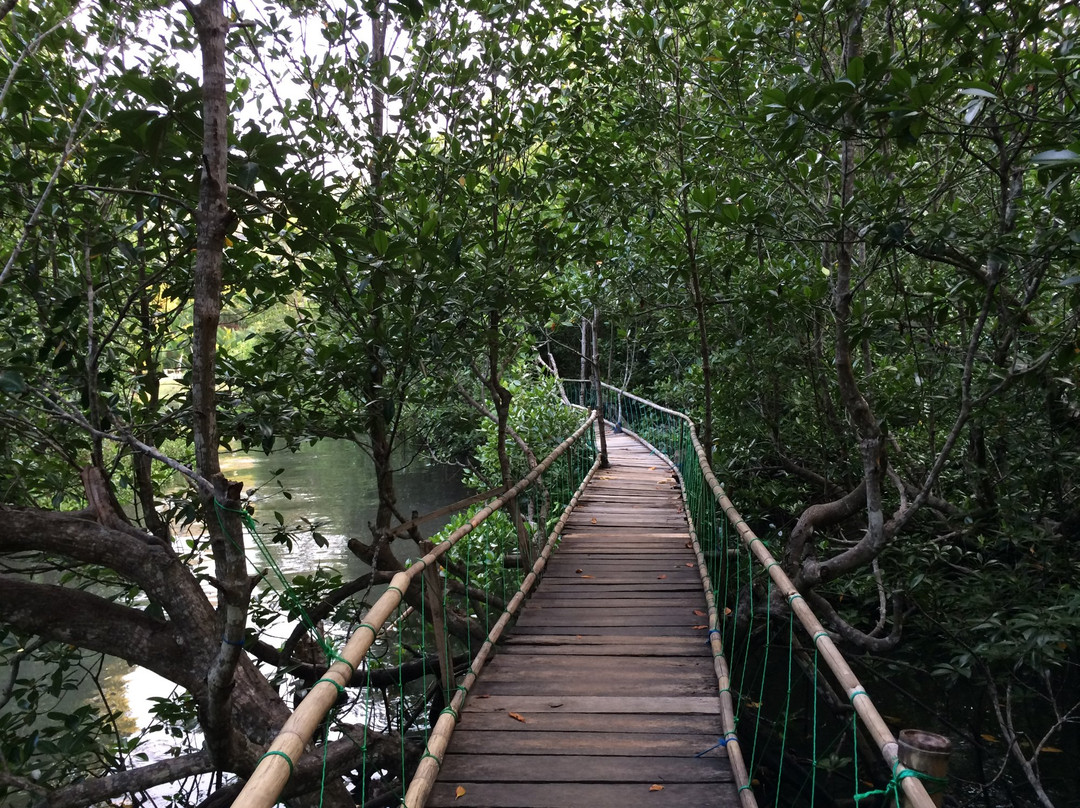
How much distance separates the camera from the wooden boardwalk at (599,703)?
7.89ft

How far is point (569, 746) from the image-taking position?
2672 mm

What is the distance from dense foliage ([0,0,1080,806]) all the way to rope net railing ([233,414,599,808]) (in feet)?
1.25

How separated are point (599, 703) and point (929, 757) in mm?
1800

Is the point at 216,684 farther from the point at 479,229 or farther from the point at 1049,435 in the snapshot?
the point at 1049,435

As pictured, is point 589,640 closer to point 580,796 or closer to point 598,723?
point 598,723

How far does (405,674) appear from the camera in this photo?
503 centimetres

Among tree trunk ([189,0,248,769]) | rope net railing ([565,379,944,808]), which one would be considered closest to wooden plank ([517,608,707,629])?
rope net railing ([565,379,944,808])

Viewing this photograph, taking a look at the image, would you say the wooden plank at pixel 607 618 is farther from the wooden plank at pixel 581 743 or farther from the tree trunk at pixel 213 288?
the tree trunk at pixel 213 288

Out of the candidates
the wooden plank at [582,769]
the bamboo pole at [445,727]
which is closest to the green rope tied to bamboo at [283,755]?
the bamboo pole at [445,727]

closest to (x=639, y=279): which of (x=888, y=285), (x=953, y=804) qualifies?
(x=888, y=285)

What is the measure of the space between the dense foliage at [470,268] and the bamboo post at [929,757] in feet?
4.24

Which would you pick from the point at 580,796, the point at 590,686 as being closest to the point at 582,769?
the point at 580,796

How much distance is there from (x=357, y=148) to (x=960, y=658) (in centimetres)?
413

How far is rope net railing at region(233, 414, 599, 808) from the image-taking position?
1.62 m
